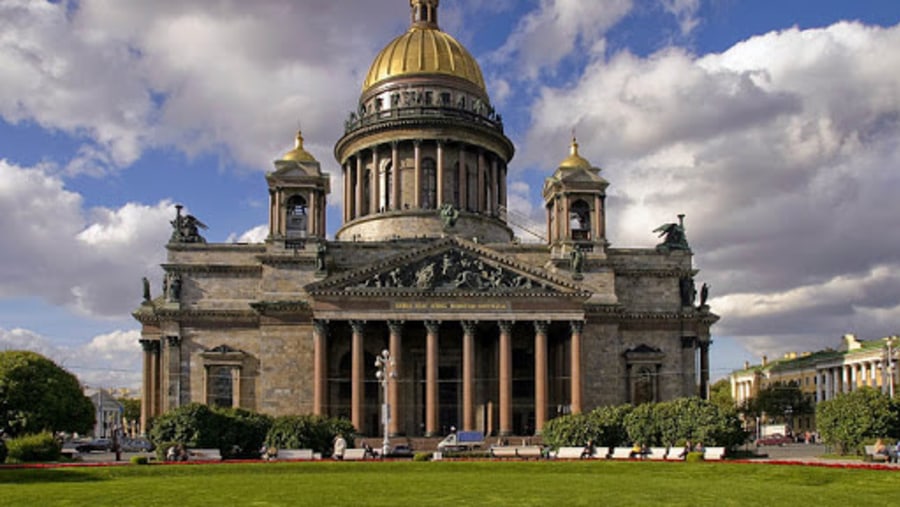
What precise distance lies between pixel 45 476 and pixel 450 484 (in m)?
14.6

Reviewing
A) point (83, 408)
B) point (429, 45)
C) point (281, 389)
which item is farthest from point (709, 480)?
point (429, 45)

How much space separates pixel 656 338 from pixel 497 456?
23987 millimetres

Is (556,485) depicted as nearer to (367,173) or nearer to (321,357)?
(321,357)

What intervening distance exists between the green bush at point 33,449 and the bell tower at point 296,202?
25313mm

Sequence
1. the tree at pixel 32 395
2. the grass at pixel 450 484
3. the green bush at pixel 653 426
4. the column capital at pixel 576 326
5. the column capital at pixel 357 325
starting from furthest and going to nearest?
1. the column capital at pixel 576 326
2. the column capital at pixel 357 325
3. the tree at pixel 32 395
4. the green bush at pixel 653 426
5. the grass at pixel 450 484

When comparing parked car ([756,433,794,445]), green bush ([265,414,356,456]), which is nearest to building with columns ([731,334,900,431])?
parked car ([756,433,794,445])

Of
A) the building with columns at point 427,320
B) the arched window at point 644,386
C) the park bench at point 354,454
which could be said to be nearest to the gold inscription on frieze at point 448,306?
the building with columns at point 427,320

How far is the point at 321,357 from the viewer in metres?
63.2

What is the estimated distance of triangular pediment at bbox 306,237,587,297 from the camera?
210 ft

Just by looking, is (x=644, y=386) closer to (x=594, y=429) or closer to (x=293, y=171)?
(x=594, y=429)

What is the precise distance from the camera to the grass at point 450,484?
2742 cm

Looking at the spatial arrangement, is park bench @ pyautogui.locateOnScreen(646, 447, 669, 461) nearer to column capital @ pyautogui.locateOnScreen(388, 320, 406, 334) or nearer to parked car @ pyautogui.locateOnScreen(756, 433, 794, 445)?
column capital @ pyautogui.locateOnScreen(388, 320, 406, 334)

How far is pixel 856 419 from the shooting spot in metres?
48.8

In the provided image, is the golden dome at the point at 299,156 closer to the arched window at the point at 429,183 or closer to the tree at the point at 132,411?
the arched window at the point at 429,183
